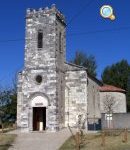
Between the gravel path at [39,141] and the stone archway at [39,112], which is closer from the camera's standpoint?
the gravel path at [39,141]

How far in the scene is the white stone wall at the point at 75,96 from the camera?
4275cm

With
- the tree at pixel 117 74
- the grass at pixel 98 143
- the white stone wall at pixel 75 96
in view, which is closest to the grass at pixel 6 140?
the grass at pixel 98 143

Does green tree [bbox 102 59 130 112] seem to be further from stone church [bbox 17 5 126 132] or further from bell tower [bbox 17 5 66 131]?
bell tower [bbox 17 5 66 131]

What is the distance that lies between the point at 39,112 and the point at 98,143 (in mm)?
13729

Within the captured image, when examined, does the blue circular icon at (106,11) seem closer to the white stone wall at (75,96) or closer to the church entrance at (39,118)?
the church entrance at (39,118)

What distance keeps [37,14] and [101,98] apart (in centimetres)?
1742

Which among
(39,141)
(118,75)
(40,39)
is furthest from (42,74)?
(118,75)

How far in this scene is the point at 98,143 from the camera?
2994 cm

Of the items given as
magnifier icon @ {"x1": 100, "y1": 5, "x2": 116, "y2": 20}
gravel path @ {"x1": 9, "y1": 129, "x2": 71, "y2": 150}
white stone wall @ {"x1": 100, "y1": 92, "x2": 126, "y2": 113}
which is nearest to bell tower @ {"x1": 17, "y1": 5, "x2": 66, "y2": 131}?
gravel path @ {"x1": 9, "y1": 129, "x2": 71, "y2": 150}

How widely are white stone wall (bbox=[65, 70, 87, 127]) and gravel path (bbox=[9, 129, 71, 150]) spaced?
3583 millimetres

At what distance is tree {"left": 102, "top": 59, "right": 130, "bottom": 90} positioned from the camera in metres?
76.6

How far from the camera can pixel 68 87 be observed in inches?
1719

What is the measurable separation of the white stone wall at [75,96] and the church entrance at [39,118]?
267cm

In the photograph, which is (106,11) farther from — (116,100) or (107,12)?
(116,100)
